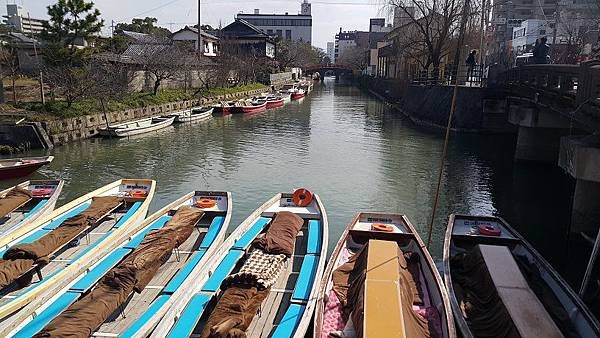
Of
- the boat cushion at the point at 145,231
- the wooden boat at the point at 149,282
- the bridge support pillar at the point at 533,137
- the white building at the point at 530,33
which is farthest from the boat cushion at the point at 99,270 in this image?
the white building at the point at 530,33

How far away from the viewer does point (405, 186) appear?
20.2 metres

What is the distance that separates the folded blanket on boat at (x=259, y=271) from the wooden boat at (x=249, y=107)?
35.2 m

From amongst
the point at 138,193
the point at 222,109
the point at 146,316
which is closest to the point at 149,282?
the point at 146,316

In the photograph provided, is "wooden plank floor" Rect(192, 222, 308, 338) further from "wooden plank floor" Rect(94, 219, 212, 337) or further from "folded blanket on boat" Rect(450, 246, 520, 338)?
"folded blanket on boat" Rect(450, 246, 520, 338)

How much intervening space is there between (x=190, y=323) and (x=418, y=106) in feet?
125

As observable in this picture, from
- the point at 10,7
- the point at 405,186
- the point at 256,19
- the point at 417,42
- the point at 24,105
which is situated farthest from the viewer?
the point at 256,19

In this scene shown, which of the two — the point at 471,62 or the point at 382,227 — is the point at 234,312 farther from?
the point at 471,62

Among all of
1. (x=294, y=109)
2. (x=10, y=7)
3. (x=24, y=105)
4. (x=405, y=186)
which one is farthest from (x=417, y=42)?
(x=10, y=7)

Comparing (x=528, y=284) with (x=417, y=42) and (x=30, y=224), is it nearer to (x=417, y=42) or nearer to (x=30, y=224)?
(x=30, y=224)

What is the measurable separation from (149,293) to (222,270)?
139 cm

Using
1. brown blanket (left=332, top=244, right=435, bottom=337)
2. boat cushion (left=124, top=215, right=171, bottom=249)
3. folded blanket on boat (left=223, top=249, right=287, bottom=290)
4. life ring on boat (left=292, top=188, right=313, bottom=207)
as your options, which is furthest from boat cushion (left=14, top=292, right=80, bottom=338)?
life ring on boat (left=292, top=188, right=313, bottom=207)

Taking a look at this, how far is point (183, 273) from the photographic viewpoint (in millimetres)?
9102

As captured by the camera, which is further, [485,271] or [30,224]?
[30,224]

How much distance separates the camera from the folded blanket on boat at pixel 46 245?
8.80 m
